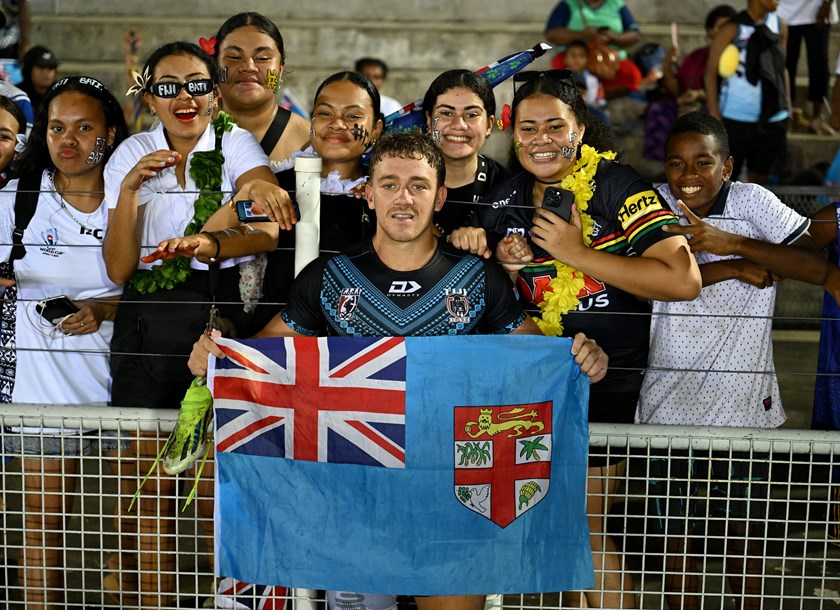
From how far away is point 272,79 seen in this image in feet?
16.3

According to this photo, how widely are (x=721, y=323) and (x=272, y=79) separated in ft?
7.44

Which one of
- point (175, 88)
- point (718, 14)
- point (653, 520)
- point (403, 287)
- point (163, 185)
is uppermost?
point (718, 14)

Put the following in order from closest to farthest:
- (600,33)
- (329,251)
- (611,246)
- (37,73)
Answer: (611,246), (329,251), (37,73), (600,33)

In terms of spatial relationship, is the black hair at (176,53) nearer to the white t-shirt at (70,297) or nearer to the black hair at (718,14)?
the white t-shirt at (70,297)

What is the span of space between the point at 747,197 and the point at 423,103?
55.3 inches

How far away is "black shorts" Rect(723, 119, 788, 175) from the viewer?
891 centimetres

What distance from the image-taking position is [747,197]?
429 centimetres

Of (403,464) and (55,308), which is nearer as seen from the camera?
(403,464)

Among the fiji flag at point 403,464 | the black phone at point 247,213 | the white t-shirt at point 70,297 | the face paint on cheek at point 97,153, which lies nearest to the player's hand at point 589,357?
the fiji flag at point 403,464

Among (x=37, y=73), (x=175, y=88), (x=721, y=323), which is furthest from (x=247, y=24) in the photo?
(x=37, y=73)

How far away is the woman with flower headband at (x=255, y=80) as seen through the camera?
4895mm

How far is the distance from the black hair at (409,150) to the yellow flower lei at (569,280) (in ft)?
1.54

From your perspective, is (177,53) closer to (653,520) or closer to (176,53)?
(176,53)

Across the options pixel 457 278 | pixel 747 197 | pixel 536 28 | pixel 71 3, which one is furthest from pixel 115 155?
pixel 71 3
